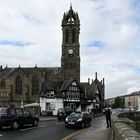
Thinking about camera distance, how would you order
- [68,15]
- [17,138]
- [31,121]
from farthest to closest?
[68,15], [31,121], [17,138]

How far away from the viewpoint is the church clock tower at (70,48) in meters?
108

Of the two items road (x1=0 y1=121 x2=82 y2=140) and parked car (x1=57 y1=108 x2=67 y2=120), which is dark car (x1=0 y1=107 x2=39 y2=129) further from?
parked car (x1=57 y1=108 x2=67 y2=120)

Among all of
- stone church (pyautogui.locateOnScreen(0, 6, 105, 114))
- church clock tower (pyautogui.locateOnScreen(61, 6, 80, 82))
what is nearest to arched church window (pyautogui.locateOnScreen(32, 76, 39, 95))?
stone church (pyautogui.locateOnScreen(0, 6, 105, 114))

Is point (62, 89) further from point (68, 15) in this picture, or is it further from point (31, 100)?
point (68, 15)

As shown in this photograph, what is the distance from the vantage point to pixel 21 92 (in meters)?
108

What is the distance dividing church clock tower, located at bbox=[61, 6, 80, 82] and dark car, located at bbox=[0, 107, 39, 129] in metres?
75.8

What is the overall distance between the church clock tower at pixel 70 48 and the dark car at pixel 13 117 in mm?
75770

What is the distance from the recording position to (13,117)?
28.9 meters

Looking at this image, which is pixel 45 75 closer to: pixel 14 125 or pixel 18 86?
pixel 18 86

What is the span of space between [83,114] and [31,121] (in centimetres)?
598

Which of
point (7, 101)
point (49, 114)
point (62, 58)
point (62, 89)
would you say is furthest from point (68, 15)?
point (49, 114)

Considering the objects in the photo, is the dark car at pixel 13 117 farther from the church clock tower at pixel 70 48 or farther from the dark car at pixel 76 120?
the church clock tower at pixel 70 48

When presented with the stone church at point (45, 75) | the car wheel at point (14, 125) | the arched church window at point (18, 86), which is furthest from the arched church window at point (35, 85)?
the car wheel at point (14, 125)

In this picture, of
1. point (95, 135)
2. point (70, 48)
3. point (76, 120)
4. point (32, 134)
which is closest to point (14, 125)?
point (32, 134)
